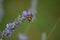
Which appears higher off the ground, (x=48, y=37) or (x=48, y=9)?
(x=48, y=9)

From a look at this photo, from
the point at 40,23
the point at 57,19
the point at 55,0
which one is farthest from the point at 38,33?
the point at 55,0

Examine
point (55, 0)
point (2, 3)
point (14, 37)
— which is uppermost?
point (2, 3)

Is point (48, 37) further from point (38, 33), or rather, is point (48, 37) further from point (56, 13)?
point (56, 13)

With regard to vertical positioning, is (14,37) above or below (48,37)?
above

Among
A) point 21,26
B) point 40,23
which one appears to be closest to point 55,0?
point 40,23

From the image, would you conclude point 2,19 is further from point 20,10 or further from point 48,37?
point 48,37

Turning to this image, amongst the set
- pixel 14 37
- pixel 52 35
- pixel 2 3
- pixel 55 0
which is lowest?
pixel 52 35
